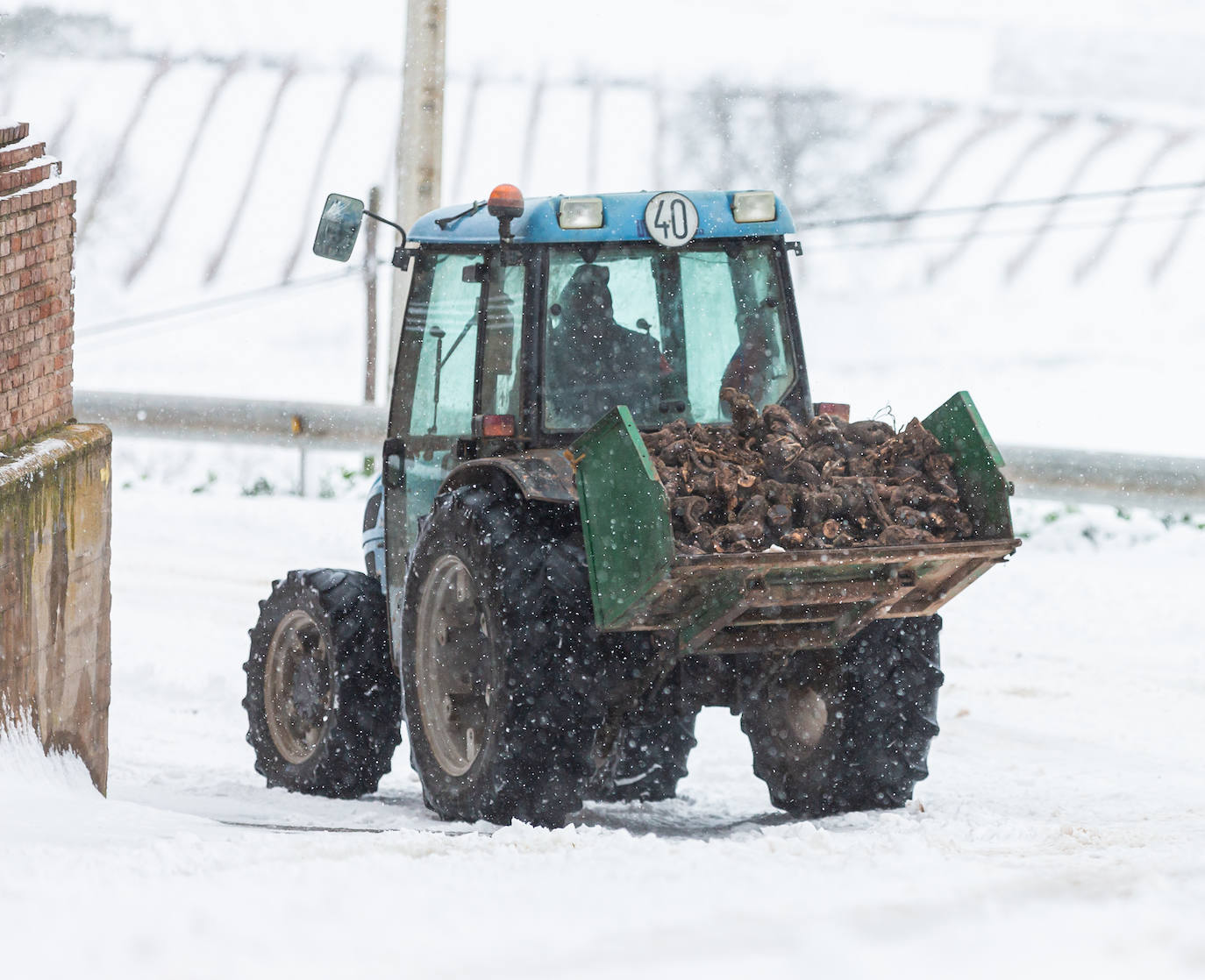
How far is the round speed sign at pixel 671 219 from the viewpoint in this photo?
19.4 ft

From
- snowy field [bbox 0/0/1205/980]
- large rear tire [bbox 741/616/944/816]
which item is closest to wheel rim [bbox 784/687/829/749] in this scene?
large rear tire [bbox 741/616/944/816]

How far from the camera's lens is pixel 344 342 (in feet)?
70.6

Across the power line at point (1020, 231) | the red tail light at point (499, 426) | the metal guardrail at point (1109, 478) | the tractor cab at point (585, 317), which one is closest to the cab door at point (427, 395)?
the tractor cab at point (585, 317)

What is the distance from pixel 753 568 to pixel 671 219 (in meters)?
1.54

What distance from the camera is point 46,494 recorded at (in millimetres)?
5488

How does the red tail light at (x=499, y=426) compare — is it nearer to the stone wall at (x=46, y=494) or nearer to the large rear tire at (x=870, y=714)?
the large rear tire at (x=870, y=714)

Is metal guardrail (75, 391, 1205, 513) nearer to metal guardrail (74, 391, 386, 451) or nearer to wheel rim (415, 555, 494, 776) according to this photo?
metal guardrail (74, 391, 386, 451)

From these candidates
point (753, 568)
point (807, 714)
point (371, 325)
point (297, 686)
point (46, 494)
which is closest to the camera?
point (753, 568)

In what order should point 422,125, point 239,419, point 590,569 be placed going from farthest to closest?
point 239,419
point 422,125
point 590,569

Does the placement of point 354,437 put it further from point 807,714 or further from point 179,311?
point 179,311

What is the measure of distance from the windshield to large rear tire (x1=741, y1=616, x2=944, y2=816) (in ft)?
3.05

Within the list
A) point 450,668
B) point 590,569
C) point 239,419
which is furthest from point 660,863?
point 239,419

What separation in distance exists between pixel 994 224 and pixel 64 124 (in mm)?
12478

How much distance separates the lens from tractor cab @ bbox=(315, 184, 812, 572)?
5.82 metres
